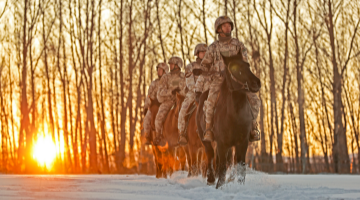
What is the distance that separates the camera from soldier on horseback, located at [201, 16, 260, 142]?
882 centimetres

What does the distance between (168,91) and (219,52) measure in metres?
4.88

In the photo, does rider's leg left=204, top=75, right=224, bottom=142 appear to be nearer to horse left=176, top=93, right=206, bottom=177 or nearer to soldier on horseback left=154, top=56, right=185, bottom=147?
horse left=176, top=93, right=206, bottom=177

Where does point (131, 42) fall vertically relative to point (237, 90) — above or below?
above

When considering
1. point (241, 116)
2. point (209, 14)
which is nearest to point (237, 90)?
point (241, 116)

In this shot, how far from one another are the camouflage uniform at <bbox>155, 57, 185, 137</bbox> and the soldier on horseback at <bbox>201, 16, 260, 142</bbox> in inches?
164

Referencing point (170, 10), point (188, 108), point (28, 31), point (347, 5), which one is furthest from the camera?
point (28, 31)

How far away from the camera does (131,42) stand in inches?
1077

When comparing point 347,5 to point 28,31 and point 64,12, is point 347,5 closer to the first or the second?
point 64,12

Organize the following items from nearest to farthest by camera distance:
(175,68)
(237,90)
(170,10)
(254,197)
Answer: (254,197)
(237,90)
(175,68)
(170,10)

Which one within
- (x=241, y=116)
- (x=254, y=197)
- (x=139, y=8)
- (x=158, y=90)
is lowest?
(x=254, y=197)

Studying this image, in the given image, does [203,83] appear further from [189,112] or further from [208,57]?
[189,112]

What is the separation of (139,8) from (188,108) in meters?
17.1

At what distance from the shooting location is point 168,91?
14.2 metres

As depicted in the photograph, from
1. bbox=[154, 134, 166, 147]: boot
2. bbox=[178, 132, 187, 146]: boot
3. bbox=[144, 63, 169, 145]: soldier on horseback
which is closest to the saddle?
bbox=[178, 132, 187, 146]: boot
